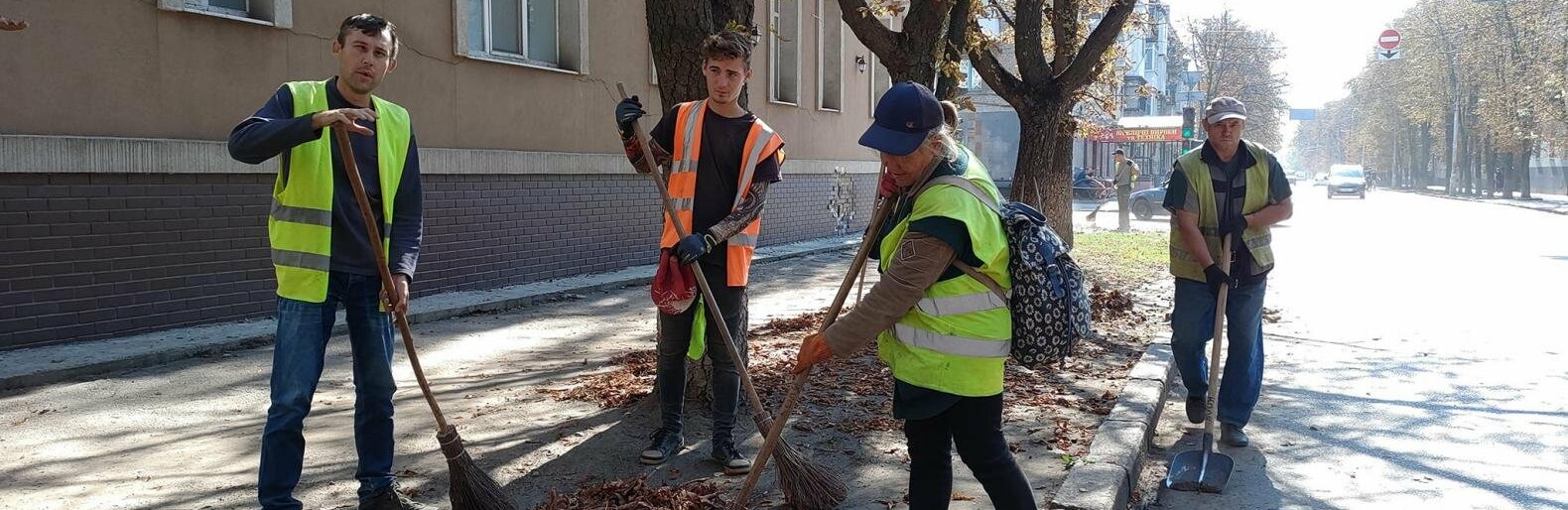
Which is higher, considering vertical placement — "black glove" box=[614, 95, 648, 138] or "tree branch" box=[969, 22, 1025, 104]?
"tree branch" box=[969, 22, 1025, 104]

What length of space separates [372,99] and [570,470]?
172 cm

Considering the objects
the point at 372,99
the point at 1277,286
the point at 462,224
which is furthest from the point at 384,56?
the point at 1277,286

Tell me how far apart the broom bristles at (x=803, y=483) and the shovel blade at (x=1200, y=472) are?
165 centimetres

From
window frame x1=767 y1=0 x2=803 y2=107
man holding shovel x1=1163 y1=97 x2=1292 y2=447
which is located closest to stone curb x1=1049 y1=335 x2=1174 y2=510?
man holding shovel x1=1163 y1=97 x2=1292 y2=447

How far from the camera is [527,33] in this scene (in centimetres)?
1182

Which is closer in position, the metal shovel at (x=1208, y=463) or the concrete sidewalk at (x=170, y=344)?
the metal shovel at (x=1208, y=463)

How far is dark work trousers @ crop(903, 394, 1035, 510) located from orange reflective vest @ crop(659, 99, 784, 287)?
1.29m

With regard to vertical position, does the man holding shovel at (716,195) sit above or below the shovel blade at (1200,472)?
above

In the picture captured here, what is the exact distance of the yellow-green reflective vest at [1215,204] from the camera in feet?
18.1

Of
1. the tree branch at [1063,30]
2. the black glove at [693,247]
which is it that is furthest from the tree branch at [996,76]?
the black glove at [693,247]

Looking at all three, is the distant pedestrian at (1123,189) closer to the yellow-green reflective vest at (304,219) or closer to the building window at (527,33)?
the building window at (527,33)

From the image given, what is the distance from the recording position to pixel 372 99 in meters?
3.72

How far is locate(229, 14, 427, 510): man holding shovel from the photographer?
137 inches

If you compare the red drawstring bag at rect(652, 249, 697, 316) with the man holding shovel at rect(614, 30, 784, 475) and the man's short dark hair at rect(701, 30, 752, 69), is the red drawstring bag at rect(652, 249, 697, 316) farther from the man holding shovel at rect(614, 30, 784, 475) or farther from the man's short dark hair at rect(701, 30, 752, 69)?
the man's short dark hair at rect(701, 30, 752, 69)
